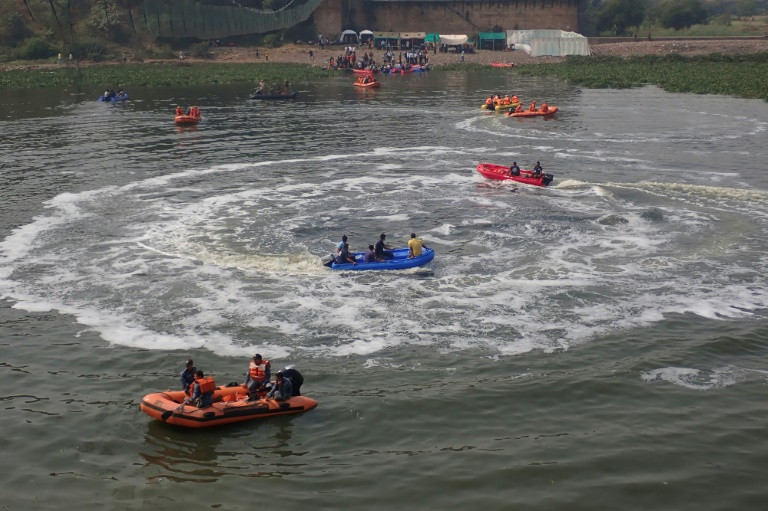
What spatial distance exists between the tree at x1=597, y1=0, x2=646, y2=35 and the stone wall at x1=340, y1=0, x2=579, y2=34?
10298 millimetres

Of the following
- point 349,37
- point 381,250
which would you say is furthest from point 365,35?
point 381,250

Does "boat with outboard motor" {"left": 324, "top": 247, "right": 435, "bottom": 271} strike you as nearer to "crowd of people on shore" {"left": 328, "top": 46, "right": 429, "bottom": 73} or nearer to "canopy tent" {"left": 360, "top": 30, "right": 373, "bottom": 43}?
"crowd of people on shore" {"left": 328, "top": 46, "right": 429, "bottom": 73}

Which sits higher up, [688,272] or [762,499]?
[688,272]

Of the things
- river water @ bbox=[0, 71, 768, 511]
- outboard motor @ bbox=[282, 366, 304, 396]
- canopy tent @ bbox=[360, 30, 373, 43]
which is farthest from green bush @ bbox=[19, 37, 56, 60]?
outboard motor @ bbox=[282, 366, 304, 396]

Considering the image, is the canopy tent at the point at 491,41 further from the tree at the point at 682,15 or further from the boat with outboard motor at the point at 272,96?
the boat with outboard motor at the point at 272,96

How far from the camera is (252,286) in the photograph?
2798 centimetres

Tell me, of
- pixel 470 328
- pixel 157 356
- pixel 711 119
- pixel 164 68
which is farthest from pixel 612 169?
pixel 164 68

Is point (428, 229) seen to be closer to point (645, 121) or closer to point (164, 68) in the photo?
point (645, 121)

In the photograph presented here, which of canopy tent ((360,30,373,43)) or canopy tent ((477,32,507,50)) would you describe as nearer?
canopy tent ((360,30,373,43))

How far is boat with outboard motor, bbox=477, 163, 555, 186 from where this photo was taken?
41.1 m

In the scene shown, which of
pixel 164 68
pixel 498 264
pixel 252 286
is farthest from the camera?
pixel 164 68

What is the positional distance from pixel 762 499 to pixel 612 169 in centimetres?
3089

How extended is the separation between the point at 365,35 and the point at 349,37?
2527mm

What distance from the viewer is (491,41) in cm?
12362
